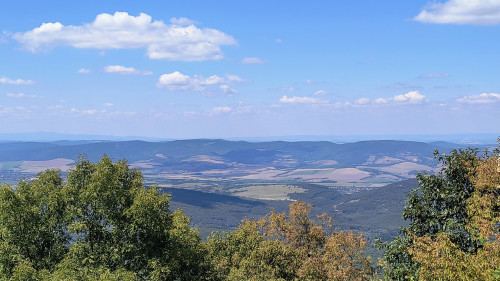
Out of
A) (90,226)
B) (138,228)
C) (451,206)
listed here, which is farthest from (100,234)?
(451,206)

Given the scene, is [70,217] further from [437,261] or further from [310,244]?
[310,244]

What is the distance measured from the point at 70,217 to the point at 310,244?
102ft

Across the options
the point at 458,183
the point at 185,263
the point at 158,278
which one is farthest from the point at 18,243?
the point at 458,183

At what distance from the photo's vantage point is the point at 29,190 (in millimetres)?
33844

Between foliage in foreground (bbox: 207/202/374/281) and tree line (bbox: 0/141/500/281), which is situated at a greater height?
tree line (bbox: 0/141/500/281)

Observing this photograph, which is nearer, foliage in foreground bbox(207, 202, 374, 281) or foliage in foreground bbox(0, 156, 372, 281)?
foliage in foreground bbox(0, 156, 372, 281)

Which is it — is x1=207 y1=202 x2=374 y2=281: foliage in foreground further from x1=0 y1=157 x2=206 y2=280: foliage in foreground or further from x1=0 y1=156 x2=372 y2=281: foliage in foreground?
x1=0 y1=157 x2=206 y2=280: foliage in foreground

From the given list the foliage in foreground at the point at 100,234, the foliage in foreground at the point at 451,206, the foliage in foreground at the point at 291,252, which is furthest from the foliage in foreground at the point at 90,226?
the foliage in foreground at the point at 451,206

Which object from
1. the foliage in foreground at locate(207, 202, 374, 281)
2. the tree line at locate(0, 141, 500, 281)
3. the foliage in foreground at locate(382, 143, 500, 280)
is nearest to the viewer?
the tree line at locate(0, 141, 500, 281)

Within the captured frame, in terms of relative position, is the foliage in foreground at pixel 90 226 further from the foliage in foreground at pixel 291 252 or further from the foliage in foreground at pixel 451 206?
the foliage in foreground at pixel 451 206

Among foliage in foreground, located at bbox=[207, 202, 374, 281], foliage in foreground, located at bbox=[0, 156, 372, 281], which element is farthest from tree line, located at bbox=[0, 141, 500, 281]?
foliage in foreground, located at bbox=[207, 202, 374, 281]

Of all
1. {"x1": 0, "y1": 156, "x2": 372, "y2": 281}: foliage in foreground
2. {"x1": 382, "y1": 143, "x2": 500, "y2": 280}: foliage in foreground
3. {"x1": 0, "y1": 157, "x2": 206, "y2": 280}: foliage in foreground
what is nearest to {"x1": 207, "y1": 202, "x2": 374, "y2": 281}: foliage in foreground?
{"x1": 0, "y1": 156, "x2": 372, "y2": 281}: foliage in foreground

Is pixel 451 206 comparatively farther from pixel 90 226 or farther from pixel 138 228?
pixel 90 226

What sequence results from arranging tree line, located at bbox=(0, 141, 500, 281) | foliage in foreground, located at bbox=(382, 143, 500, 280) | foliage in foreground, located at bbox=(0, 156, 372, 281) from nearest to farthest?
tree line, located at bbox=(0, 141, 500, 281), foliage in foreground, located at bbox=(0, 156, 372, 281), foliage in foreground, located at bbox=(382, 143, 500, 280)
